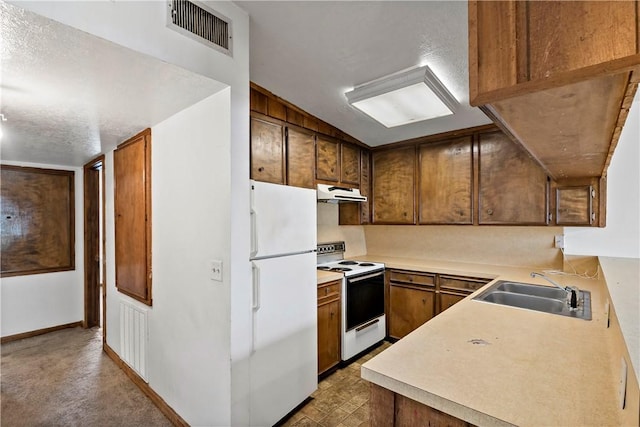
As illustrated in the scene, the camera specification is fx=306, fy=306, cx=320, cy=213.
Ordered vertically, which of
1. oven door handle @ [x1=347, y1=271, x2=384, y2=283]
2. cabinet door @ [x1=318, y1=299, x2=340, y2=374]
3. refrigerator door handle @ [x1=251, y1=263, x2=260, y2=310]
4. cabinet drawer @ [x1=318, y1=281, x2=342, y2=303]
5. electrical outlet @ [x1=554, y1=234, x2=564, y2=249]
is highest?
electrical outlet @ [x1=554, y1=234, x2=564, y2=249]

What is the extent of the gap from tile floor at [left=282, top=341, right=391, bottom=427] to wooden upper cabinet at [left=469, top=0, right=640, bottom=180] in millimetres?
2247

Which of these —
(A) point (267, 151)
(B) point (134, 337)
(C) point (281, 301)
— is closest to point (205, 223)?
(C) point (281, 301)

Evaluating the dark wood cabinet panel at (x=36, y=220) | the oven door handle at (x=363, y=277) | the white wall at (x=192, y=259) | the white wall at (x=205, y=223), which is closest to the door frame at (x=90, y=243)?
the dark wood cabinet panel at (x=36, y=220)

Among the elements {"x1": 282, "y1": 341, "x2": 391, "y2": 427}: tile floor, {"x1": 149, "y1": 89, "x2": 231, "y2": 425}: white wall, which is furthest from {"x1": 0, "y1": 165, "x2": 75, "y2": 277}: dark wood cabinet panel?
{"x1": 282, "y1": 341, "x2": 391, "y2": 427}: tile floor

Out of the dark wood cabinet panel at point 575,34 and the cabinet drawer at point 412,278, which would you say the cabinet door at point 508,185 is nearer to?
the cabinet drawer at point 412,278

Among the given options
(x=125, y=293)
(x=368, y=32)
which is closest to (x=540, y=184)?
(x=368, y=32)

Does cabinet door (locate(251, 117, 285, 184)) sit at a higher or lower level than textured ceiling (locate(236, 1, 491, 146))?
lower

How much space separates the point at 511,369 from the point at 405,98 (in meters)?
1.92

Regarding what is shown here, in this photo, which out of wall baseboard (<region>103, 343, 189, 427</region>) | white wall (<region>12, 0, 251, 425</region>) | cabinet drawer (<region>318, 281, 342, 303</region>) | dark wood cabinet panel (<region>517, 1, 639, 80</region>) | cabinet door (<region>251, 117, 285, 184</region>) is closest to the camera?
dark wood cabinet panel (<region>517, 1, 639, 80</region>)

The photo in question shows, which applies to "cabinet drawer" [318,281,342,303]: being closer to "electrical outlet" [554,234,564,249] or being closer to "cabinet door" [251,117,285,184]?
"cabinet door" [251,117,285,184]

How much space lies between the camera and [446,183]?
333 centimetres

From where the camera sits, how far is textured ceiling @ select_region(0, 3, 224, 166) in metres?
1.26

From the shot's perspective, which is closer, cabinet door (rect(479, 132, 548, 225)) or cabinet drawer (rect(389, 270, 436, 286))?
cabinet door (rect(479, 132, 548, 225))

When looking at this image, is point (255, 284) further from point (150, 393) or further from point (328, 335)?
point (150, 393)
